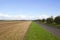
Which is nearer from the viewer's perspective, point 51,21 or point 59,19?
point 59,19

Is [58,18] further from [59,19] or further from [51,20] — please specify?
[51,20]

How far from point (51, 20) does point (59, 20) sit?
24629mm

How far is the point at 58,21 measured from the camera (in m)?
76.1

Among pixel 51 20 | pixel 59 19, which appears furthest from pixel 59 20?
pixel 51 20

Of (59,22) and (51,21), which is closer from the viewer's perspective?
(59,22)

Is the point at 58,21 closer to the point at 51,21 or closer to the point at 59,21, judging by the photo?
the point at 59,21

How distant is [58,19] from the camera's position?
75.8 meters

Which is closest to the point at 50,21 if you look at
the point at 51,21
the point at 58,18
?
the point at 51,21

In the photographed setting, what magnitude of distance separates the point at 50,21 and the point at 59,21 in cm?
2453

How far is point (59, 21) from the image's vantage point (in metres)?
75.1

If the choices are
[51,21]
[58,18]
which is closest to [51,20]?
[51,21]

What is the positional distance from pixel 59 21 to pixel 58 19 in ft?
4.16

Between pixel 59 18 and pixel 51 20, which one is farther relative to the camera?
pixel 51 20

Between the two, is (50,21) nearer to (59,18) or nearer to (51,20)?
(51,20)
